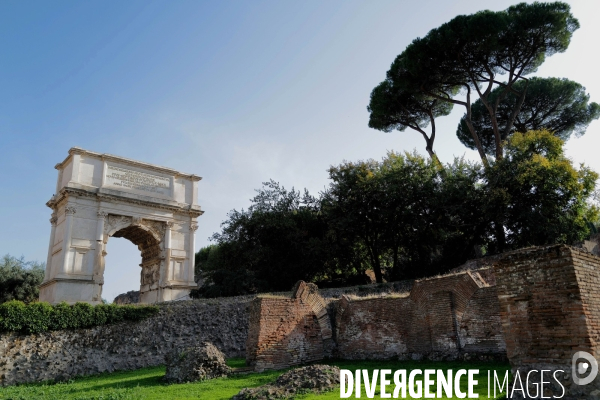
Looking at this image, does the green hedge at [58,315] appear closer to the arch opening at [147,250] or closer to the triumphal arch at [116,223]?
the triumphal arch at [116,223]

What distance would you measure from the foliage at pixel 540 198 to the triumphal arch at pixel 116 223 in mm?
18046

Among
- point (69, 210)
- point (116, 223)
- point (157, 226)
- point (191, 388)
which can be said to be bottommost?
point (191, 388)

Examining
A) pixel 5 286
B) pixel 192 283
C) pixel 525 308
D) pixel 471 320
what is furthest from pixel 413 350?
pixel 5 286

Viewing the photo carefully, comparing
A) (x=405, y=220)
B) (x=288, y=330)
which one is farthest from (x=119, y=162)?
(x=288, y=330)

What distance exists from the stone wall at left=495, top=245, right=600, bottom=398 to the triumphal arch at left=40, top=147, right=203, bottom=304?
75.0ft

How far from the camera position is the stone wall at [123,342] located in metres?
14.0

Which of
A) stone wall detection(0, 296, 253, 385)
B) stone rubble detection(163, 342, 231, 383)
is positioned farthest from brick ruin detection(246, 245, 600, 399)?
stone wall detection(0, 296, 253, 385)

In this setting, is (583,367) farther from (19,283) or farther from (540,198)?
(19,283)

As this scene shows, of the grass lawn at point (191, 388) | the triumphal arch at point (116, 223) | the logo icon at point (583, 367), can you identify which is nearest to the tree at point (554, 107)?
the triumphal arch at point (116, 223)

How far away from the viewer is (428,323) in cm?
1128

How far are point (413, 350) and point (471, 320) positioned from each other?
69.6 inches

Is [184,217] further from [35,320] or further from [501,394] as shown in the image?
[501,394]

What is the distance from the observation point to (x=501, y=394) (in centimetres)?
672

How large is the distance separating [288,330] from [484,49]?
21.3 metres
